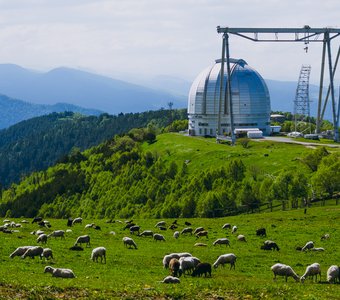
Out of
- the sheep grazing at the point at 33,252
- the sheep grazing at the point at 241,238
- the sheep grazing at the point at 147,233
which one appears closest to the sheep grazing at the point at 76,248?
the sheep grazing at the point at 33,252

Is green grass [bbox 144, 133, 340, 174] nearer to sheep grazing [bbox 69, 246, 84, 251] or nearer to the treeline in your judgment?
the treeline

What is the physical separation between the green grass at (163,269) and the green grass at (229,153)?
43.2 m

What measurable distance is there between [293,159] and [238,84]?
56.1 metres

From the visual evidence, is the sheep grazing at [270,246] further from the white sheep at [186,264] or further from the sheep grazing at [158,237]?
the white sheep at [186,264]

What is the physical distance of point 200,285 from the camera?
32.0m

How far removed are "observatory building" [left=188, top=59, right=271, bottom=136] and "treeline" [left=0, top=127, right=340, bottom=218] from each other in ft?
44.5

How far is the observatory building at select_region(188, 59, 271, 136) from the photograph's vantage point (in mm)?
169625

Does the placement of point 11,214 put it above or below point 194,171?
below

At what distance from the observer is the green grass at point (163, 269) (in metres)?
29.3

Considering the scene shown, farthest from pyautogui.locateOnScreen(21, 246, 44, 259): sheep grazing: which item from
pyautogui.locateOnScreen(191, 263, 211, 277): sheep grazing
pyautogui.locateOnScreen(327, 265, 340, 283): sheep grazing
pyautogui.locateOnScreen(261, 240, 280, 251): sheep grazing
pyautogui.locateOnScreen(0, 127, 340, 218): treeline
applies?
pyautogui.locateOnScreen(0, 127, 340, 218): treeline

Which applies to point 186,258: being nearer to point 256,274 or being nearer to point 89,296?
point 256,274

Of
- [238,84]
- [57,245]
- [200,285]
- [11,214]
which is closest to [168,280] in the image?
[200,285]

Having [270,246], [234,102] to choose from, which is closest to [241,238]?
[270,246]

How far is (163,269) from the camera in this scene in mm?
40250
